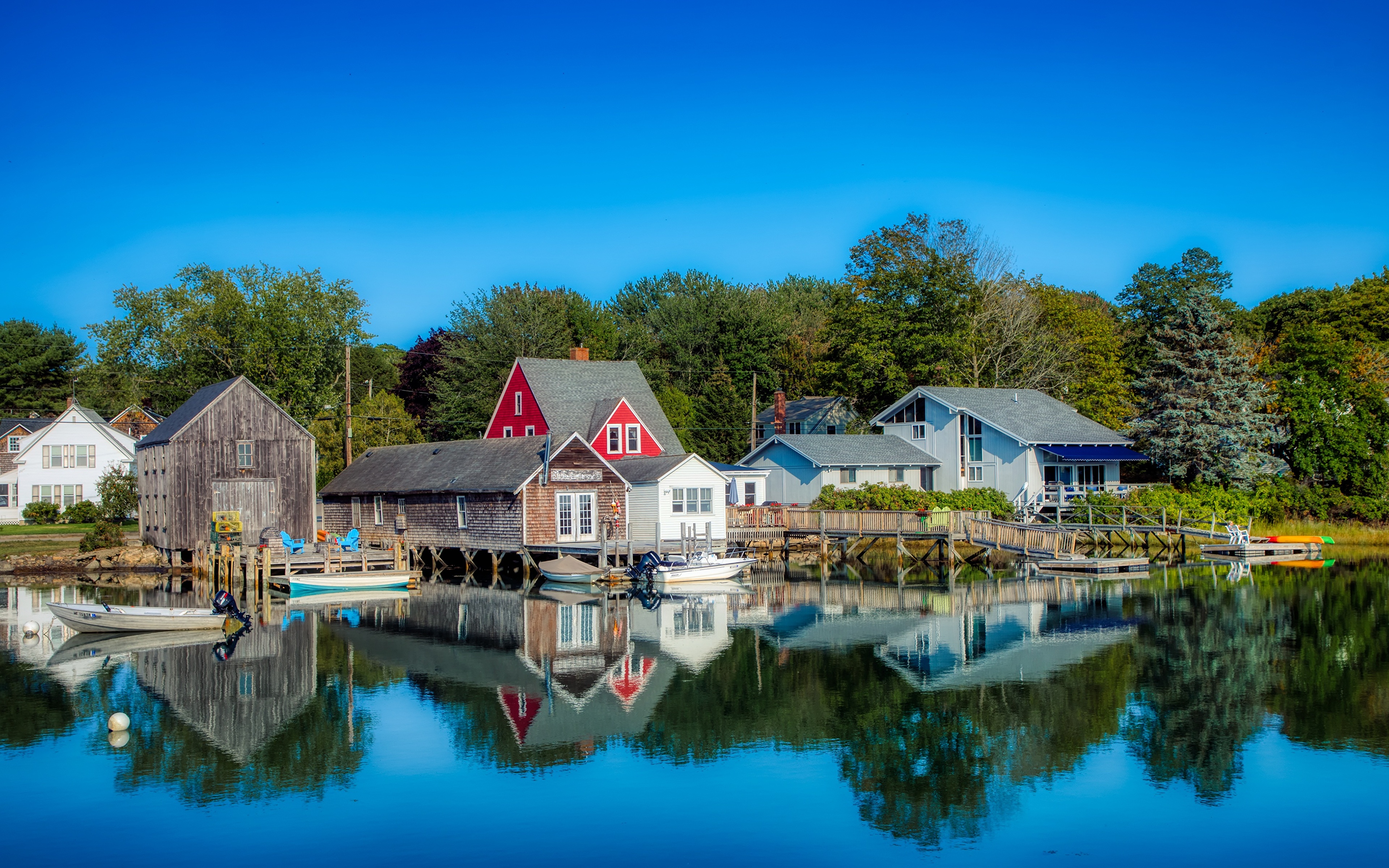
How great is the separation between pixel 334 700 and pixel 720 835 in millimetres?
10374

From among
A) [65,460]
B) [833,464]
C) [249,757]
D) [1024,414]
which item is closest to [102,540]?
[65,460]

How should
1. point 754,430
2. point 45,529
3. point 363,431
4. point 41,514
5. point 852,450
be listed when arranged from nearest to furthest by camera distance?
point 45,529
point 852,450
point 41,514
point 363,431
point 754,430

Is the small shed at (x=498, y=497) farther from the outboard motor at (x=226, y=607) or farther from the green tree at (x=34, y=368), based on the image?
the green tree at (x=34, y=368)

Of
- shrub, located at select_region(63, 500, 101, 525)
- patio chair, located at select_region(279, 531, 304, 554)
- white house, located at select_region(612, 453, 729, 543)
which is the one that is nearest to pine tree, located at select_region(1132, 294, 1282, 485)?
white house, located at select_region(612, 453, 729, 543)

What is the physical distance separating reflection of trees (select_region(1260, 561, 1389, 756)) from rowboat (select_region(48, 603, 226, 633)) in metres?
25.2

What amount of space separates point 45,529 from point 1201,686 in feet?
176

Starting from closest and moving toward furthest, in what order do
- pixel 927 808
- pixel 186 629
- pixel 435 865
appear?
pixel 435 865 < pixel 927 808 < pixel 186 629

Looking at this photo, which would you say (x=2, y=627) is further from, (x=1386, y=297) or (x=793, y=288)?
(x=793, y=288)

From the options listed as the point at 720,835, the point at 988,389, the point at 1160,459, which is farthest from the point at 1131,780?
the point at 988,389

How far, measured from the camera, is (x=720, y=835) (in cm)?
1498

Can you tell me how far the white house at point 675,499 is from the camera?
147 feet

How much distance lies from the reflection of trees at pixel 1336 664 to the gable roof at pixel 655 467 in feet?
69.0

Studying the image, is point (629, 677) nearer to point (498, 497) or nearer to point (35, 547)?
point (498, 497)

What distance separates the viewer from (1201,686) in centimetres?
2291
